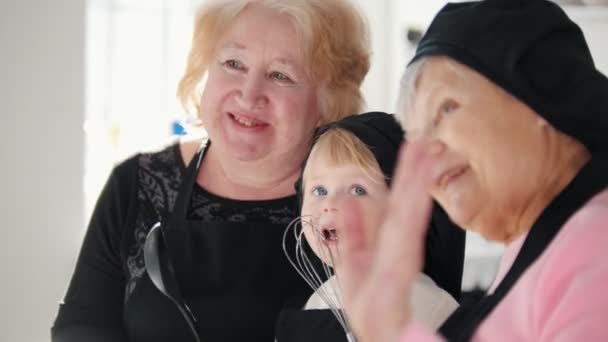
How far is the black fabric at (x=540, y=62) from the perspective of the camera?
23.3 inches

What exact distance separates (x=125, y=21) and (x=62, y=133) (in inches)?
24.4

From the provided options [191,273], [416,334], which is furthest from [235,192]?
→ [416,334]

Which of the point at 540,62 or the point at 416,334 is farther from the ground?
the point at 540,62

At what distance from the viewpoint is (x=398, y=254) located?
539mm

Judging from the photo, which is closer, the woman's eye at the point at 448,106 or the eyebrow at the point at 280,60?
the woman's eye at the point at 448,106

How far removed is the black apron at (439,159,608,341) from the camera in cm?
61

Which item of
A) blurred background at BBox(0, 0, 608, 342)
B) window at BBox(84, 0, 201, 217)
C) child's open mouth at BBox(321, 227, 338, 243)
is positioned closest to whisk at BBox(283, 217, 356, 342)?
child's open mouth at BBox(321, 227, 338, 243)

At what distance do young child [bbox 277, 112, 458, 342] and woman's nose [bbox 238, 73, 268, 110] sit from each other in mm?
181

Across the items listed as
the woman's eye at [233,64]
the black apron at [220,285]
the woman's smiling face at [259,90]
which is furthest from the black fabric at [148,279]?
the woman's eye at [233,64]

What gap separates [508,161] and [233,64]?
69 centimetres

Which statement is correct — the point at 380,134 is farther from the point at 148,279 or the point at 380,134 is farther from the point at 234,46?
the point at 148,279

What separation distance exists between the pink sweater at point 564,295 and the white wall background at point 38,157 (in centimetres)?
178

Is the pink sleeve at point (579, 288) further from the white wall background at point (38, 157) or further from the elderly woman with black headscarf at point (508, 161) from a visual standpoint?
the white wall background at point (38, 157)

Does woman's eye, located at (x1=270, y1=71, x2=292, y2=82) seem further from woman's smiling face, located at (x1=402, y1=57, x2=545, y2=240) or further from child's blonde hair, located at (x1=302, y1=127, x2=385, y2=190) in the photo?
woman's smiling face, located at (x1=402, y1=57, x2=545, y2=240)
